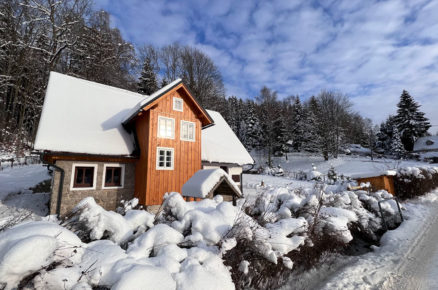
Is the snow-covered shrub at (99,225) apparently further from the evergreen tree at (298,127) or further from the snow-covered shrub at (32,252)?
the evergreen tree at (298,127)

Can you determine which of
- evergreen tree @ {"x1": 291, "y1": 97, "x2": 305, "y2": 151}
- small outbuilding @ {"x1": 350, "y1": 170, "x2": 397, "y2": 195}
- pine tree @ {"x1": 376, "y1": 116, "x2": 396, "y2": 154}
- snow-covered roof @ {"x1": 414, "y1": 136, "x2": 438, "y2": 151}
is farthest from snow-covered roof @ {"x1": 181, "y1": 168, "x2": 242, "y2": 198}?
pine tree @ {"x1": 376, "y1": 116, "x2": 396, "y2": 154}

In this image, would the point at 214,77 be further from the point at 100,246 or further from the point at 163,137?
the point at 100,246

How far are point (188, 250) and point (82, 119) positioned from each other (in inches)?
434

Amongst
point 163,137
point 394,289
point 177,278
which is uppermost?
point 163,137

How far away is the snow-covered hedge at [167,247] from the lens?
1.72 m

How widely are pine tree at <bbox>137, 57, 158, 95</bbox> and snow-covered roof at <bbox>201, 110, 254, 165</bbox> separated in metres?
16.5

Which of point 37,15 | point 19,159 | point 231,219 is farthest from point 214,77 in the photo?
point 231,219

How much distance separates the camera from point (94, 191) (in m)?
10.0

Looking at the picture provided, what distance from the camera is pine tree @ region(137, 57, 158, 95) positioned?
29.3 m

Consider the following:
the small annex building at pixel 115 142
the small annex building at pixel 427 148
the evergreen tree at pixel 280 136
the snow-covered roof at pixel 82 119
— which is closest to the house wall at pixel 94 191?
the small annex building at pixel 115 142

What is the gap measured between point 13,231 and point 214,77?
1182 inches

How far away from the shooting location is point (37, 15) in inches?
712

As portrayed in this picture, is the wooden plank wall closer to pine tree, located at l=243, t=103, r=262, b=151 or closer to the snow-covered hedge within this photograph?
the snow-covered hedge

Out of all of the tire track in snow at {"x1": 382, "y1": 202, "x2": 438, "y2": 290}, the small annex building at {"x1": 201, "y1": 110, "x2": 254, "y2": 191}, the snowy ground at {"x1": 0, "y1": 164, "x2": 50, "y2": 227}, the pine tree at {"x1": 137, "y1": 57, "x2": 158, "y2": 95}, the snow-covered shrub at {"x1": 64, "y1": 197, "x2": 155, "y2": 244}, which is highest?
the pine tree at {"x1": 137, "y1": 57, "x2": 158, "y2": 95}
